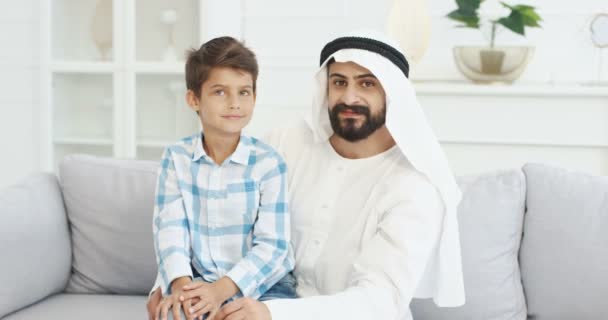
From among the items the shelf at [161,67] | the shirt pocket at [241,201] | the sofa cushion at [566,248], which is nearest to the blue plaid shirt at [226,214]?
the shirt pocket at [241,201]

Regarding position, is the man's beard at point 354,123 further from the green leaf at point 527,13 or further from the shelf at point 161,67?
the shelf at point 161,67

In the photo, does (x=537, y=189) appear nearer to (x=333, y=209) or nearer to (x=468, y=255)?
(x=468, y=255)

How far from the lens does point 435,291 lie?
6.36 ft

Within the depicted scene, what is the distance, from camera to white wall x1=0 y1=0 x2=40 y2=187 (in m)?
4.07

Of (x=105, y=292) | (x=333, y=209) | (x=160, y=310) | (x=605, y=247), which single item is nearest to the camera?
(x=160, y=310)

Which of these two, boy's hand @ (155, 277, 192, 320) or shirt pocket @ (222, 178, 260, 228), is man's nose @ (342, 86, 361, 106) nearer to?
shirt pocket @ (222, 178, 260, 228)

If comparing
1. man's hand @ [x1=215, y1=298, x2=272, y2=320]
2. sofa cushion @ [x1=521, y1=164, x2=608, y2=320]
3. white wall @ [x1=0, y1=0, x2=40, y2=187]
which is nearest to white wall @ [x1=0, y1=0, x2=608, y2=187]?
white wall @ [x1=0, y1=0, x2=40, y2=187]

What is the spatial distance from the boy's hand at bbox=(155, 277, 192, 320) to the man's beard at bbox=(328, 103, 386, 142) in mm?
561

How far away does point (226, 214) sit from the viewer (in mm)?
1941

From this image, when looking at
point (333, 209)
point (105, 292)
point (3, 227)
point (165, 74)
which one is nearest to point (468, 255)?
point (333, 209)

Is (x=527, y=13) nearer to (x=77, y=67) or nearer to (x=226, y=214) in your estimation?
(x=226, y=214)

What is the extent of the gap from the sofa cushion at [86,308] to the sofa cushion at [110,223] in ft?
0.17

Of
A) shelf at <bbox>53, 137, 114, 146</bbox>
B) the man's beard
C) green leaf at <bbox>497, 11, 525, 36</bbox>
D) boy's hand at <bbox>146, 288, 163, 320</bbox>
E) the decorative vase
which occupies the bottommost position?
boy's hand at <bbox>146, 288, 163, 320</bbox>

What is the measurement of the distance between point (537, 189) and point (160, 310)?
1184mm
